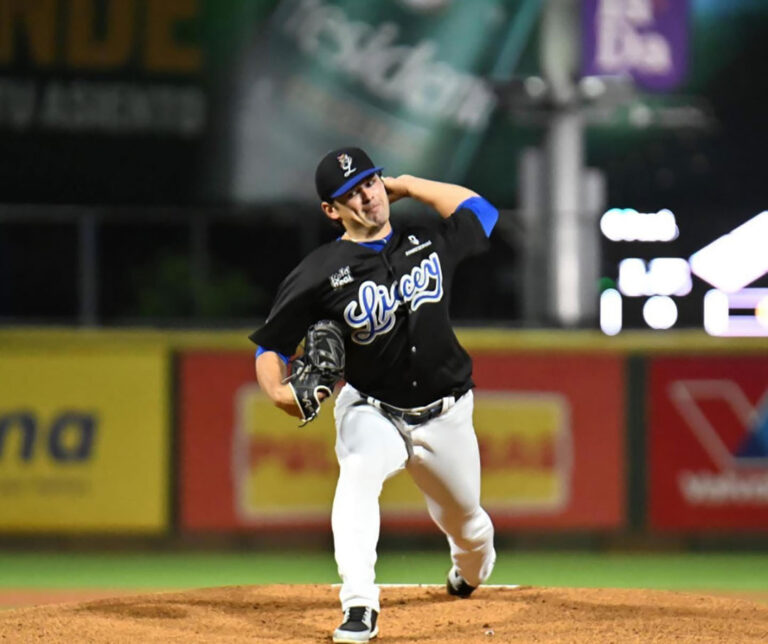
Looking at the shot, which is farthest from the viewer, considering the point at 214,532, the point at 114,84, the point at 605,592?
the point at 114,84

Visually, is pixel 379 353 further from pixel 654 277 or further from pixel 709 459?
pixel 654 277

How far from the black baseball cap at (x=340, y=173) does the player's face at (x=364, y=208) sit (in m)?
0.03

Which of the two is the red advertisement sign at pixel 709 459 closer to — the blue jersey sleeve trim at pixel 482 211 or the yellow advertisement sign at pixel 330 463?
the yellow advertisement sign at pixel 330 463

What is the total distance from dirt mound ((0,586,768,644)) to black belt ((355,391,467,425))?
73cm

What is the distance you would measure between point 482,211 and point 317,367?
0.96 metres

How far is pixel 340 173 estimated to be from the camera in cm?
498

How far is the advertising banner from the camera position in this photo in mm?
8383

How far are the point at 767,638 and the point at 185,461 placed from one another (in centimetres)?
413

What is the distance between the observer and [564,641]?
4934mm

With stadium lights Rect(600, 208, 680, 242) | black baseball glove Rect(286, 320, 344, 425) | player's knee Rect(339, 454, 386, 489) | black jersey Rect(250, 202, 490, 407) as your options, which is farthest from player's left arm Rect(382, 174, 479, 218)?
stadium lights Rect(600, 208, 680, 242)

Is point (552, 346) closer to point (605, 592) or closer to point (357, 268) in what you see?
point (605, 592)

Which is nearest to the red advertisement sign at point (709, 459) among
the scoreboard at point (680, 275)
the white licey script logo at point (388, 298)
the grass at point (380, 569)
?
the grass at point (380, 569)

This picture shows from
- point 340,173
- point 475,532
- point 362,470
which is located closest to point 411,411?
point 362,470

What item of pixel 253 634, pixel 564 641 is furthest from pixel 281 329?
pixel 564 641
